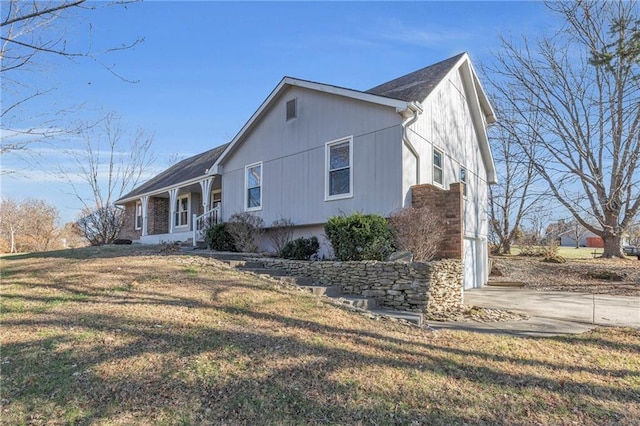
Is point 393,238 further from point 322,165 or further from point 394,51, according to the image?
point 394,51

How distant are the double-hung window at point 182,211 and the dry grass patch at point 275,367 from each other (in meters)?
13.4

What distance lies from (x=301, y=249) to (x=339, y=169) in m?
2.55

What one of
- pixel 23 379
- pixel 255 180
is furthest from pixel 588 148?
pixel 23 379

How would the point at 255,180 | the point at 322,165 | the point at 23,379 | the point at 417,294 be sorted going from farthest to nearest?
the point at 255,180 < the point at 322,165 < the point at 417,294 < the point at 23,379

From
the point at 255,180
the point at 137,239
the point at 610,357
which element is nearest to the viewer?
the point at 610,357

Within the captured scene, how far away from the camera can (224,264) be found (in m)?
9.66

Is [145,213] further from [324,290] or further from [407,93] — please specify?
[324,290]

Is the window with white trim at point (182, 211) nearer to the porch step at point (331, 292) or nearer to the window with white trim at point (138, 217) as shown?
the window with white trim at point (138, 217)

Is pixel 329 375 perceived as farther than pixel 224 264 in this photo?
No

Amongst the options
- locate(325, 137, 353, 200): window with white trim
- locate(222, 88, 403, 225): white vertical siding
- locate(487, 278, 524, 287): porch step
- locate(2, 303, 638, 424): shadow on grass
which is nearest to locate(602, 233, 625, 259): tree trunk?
locate(487, 278, 524, 287): porch step

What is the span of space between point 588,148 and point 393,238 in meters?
14.6

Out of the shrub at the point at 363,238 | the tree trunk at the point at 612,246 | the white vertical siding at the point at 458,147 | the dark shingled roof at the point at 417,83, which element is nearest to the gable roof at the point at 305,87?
the dark shingled roof at the point at 417,83

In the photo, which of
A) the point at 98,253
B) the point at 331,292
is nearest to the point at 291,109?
the point at 331,292

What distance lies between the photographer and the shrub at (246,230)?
1252 cm
